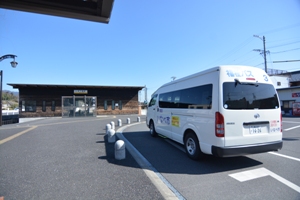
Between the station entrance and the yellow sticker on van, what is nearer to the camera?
the yellow sticker on van

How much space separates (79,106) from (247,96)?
2249 centimetres

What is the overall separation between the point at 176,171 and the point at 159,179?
0.59 m

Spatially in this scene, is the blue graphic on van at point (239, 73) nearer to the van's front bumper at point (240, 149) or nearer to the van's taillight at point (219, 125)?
the van's taillight at point (219, 125)

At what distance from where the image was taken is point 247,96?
3.81 m


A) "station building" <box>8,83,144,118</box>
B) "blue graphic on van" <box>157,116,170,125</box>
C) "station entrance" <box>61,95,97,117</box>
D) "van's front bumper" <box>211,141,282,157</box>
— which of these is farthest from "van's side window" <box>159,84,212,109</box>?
"station building" <box>8,83,144,118</box>

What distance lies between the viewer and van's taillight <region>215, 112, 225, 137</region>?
11.8 ft

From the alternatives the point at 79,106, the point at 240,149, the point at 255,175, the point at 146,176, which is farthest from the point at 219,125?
the point at 79,106

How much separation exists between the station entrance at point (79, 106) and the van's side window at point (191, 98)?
740 inches

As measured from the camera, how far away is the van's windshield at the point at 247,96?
370 cm

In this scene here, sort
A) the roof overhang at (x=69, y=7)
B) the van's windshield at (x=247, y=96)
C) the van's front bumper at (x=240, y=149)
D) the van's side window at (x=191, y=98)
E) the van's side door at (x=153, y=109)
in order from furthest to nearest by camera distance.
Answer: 1. the van's side door at (x=153, y=109)
2. the van's side window at (x=191, y=98)
3. the van's windshield at (x=247, y=96)
4. the van's front bumper at (x=240, y=149)
5. the roof overhang at (x=69, y=7)

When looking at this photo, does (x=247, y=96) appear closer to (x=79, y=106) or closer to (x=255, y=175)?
(x=255, y=175)

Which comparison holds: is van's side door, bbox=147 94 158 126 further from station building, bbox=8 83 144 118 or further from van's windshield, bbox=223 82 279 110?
station building, bbox=8 83 144 118

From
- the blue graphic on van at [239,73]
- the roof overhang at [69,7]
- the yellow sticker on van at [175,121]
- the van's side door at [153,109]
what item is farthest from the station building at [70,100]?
the roof overhang at [69,7]

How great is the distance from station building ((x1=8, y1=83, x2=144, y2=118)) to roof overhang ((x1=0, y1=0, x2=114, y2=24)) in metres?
21.7
